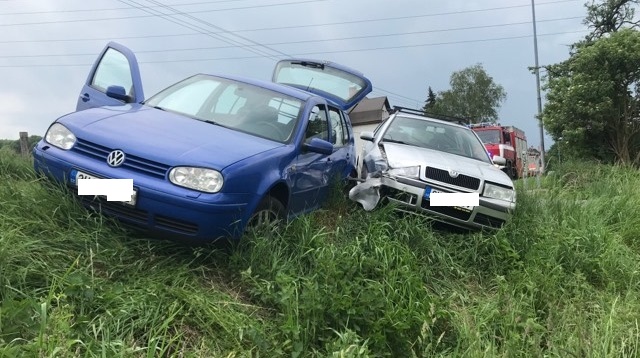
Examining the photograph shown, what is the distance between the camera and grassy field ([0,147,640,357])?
2.94m

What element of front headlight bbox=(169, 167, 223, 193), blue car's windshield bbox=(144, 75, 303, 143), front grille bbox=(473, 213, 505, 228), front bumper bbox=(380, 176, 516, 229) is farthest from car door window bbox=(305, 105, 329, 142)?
front grille bbox=(473, 213, 505, 228)

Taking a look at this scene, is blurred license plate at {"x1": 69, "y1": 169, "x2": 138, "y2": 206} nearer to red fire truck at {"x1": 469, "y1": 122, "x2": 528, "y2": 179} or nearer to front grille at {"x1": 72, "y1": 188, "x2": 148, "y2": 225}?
front grille at {"x1": 72, "y1": 188, "x2": 148, "y2": 225}

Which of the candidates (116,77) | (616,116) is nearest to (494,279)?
(116,77)

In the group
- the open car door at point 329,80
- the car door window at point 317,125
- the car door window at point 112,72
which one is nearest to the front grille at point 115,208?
the car door window at point 317,125

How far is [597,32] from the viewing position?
Result: 25188 millimetres

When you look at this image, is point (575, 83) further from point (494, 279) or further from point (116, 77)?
point (116, 77)

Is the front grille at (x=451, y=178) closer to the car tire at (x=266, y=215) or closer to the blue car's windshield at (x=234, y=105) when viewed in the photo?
the blue car's windshield at (x=234, y=105)

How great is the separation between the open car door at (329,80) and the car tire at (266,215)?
3001 mm

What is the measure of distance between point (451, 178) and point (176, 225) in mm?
3001

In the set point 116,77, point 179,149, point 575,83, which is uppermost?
point 575,83

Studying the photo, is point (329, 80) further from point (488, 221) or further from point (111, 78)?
point (488, 221)

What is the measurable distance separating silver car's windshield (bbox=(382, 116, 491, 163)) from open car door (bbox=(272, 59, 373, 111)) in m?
0.64

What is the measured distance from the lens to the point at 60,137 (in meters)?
4.00

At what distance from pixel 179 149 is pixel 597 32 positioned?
26406 millimetres
